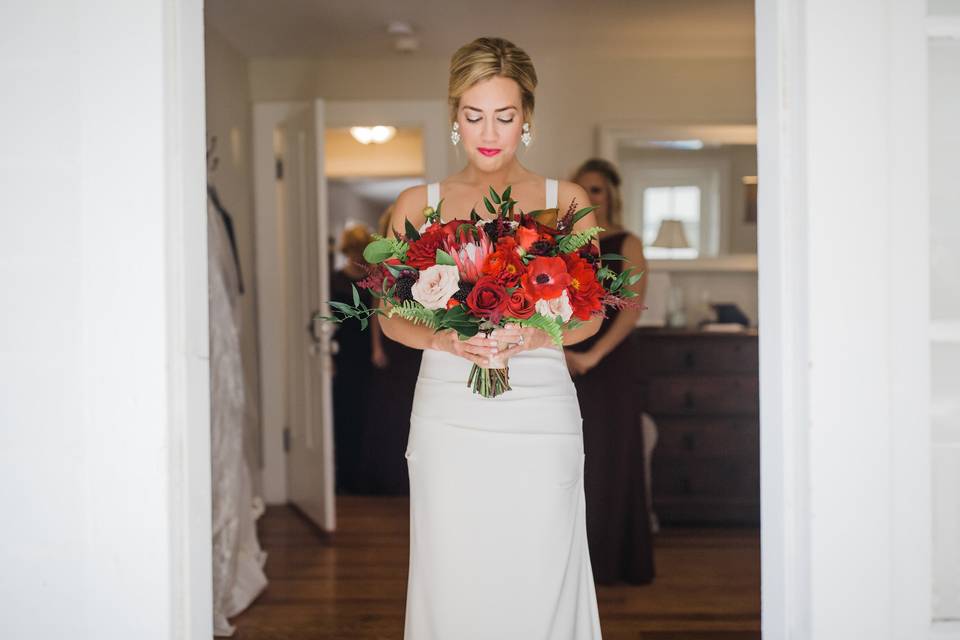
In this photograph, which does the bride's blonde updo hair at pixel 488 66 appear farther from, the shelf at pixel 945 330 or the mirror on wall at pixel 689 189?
the mirror on wall at pixel 689 189

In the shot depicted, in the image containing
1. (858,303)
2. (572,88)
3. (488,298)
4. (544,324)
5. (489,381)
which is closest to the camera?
(858,303)

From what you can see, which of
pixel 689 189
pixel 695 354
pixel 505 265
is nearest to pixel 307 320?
pixel 695 354

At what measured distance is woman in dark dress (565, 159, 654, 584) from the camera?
351cm

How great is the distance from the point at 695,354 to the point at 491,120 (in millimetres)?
2930

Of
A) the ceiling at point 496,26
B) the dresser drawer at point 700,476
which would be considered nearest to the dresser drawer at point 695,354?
the dresser drawer at point 700,476

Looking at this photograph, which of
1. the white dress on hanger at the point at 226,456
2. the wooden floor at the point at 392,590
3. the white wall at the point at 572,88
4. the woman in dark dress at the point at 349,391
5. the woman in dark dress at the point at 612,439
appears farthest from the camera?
the woman in dark dress at the point at 349,391

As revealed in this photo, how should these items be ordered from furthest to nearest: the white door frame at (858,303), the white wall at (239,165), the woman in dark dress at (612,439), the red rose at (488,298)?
the white wall at (239,165) < the woman in dark dress at (612,439) < the red rose at (488,298) < the white door frame at (858,303)

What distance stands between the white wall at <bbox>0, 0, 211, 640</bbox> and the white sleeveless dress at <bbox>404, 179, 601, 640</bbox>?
65 centimetres

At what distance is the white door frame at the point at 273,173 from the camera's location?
5.05 metres

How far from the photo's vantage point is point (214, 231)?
3207 mm

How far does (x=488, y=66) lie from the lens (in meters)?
1.87

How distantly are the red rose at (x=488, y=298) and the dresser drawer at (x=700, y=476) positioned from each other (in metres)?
3.12

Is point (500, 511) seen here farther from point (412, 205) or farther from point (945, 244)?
point (945, 244)

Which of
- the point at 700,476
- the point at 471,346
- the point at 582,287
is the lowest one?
the point at 700,476
